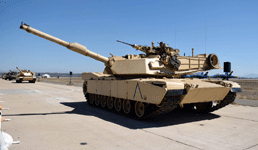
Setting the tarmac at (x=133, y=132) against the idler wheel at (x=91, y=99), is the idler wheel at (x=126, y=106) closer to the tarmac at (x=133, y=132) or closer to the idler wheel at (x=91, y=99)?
the tarmac at (x=133, y=132)

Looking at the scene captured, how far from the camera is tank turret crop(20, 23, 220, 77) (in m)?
10.3

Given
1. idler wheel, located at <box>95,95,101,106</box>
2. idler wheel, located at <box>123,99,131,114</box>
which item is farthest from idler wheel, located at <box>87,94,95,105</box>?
idler wheel, located at <box>123,99,131,114</box>

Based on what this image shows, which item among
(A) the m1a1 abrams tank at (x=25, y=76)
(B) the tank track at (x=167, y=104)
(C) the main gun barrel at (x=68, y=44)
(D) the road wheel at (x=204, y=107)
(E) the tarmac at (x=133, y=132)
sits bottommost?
(E) the tarmac at (x=133, y=132)

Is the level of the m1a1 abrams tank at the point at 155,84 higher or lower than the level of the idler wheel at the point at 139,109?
higher

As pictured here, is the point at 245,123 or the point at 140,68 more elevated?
the point at 140,68

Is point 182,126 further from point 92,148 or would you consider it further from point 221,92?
point 92,148

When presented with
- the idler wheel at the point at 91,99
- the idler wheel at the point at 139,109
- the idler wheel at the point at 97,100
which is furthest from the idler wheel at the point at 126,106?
the idler wheel at the point at 91,99

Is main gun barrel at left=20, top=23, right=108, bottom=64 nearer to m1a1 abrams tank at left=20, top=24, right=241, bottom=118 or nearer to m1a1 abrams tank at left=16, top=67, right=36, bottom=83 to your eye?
m1a1 abrams tank at left=20, top=24, right=241, bottom=118

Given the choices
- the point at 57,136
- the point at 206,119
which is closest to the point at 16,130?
the point at 57,136

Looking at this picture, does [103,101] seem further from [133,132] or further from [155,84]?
[133,132]

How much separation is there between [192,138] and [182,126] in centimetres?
166

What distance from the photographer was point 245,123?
9.09 metres

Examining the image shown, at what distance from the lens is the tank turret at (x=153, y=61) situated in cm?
1025

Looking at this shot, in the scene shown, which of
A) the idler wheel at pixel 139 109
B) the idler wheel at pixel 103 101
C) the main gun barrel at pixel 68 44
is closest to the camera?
the idler wheel at pixel 139 109
